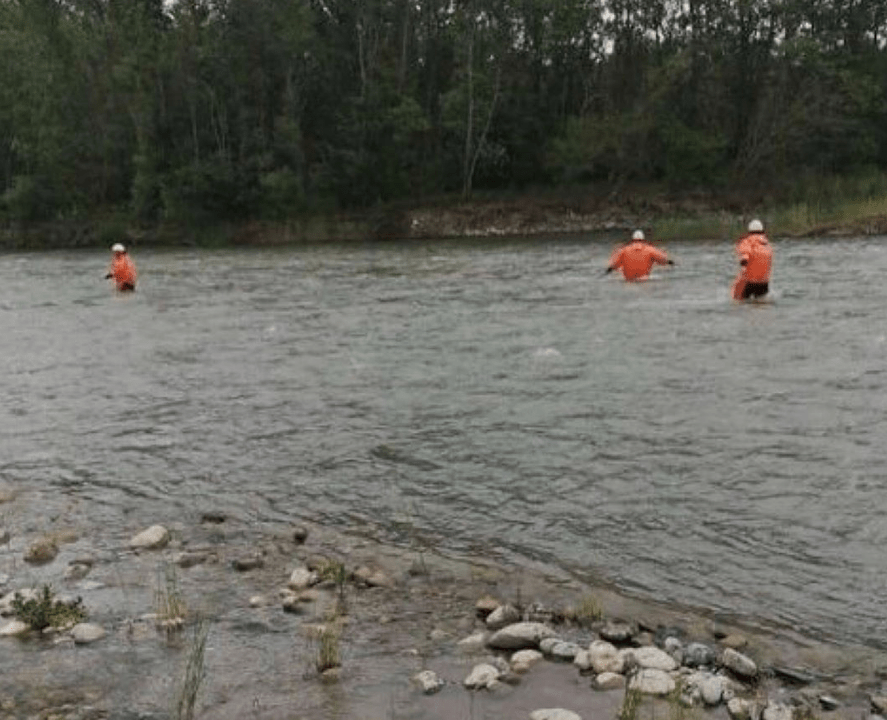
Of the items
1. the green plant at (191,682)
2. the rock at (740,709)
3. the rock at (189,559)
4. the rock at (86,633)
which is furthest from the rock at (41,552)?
the rock at (740,709)

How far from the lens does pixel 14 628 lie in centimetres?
712

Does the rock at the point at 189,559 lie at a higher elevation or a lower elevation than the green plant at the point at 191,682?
lower

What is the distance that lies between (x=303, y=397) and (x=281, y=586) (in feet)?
23.4

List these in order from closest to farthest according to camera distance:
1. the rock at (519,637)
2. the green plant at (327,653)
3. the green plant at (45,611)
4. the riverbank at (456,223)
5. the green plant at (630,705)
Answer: the green plant at (630,705) → the green plant at (327,653) → the rock at (519,637) → the green plant at (45,611) → the riverbank at (456,223)

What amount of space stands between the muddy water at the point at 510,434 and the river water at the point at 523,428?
0.14 feet

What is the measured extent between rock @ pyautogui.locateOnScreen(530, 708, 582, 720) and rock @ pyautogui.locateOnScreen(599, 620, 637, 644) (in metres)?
1.07

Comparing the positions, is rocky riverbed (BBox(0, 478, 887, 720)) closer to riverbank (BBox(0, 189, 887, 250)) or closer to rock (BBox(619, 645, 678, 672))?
rock (BBox(619, 645, 678, 672))

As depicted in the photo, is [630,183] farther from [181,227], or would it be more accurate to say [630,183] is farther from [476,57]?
[181,227]

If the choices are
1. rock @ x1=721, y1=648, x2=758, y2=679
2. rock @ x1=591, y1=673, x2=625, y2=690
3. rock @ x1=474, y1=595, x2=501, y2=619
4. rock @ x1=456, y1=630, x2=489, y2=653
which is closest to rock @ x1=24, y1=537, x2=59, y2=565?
rock @ x1=474, y1=595, x2=501, y2=619

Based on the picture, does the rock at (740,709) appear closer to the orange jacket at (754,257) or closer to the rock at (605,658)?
the rock at (605,658)

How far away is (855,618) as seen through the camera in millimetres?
7164

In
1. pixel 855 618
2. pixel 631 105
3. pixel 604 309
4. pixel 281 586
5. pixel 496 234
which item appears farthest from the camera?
pixel 631 105

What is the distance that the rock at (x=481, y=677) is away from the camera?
6180 millimetres

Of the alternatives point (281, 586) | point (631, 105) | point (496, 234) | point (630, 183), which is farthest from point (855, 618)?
point (631, 105)
